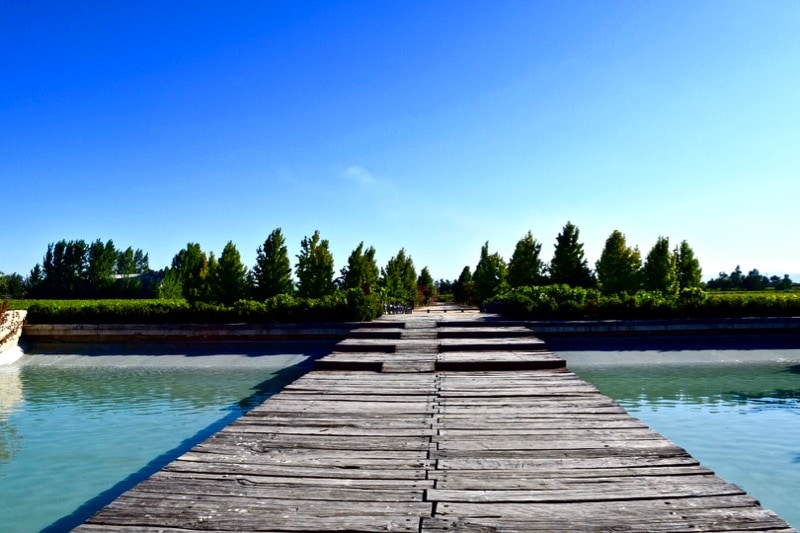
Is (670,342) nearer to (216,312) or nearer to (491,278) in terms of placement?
(216,312)

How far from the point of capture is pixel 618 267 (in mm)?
33125

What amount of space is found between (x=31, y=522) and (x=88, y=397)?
6860 mm

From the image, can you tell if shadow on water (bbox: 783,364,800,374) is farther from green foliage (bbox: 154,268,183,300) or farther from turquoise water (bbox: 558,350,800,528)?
green foliage (bbox: 154,268,183,300)

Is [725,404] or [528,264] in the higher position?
[528,264]

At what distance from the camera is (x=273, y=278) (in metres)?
29.1

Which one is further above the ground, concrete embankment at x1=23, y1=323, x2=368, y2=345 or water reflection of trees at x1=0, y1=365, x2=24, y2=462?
concrete embankment at x1=23, y1=323, x2=368, y2=345

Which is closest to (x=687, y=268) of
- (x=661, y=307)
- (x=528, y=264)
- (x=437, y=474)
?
(x=528, y=264)

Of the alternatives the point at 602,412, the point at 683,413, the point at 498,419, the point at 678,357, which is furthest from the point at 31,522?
the point at 678,357

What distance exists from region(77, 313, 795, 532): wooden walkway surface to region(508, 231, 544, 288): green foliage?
87.2 feet

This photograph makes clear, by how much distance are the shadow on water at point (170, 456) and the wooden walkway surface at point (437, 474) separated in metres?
1.60

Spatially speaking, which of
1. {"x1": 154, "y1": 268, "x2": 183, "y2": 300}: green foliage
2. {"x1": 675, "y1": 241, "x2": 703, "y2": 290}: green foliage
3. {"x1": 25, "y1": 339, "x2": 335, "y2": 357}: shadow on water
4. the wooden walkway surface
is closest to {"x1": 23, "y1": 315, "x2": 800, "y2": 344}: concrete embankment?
{"x1": 25, "y1": 339, "x2": 335, "y2": 357}: shadow on water

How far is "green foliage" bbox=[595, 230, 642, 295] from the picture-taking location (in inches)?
1302

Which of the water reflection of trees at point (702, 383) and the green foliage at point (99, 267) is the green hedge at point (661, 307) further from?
the green foliage at point (99, 267)

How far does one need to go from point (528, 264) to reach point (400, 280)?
12.0m
